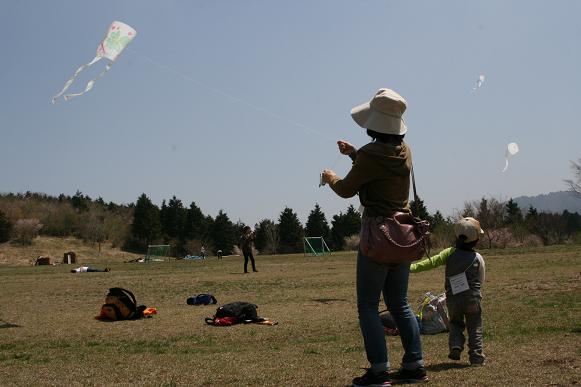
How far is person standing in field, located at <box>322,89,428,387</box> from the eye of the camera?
13.8 ft

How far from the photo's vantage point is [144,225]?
81875mm

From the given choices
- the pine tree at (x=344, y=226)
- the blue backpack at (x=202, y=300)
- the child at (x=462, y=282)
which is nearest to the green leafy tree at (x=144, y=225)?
the pine tree at (x=344, y=226)

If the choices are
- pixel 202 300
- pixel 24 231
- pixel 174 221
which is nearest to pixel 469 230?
pixel 202 300

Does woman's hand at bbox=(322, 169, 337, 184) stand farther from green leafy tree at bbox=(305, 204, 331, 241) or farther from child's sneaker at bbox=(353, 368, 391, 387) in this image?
green leafy tree at bbox=(305, 204, 331, 241)

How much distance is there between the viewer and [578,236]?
53.5 meters

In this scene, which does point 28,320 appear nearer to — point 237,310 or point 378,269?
point 237,310

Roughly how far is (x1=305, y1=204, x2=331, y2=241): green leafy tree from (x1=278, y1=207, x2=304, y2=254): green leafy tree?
8.93 feet

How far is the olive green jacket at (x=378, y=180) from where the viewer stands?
423 centimetres

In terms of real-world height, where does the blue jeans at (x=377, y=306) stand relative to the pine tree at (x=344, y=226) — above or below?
below

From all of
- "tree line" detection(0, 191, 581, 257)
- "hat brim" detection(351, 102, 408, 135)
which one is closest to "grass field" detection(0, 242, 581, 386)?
"hat brim" detection(351, 102, 408, 135)

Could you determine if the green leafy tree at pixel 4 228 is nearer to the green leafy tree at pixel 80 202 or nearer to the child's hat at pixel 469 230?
the green leafy tree at pixel 80 202

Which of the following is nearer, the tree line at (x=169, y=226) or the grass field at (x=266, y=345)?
the grass field at (x=266, y=345)

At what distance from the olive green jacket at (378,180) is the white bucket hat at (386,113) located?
0.46 ft

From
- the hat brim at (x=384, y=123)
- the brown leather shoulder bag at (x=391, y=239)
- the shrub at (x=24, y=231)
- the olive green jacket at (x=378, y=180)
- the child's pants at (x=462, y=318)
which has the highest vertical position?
the shrub at (x=24, y=231)
